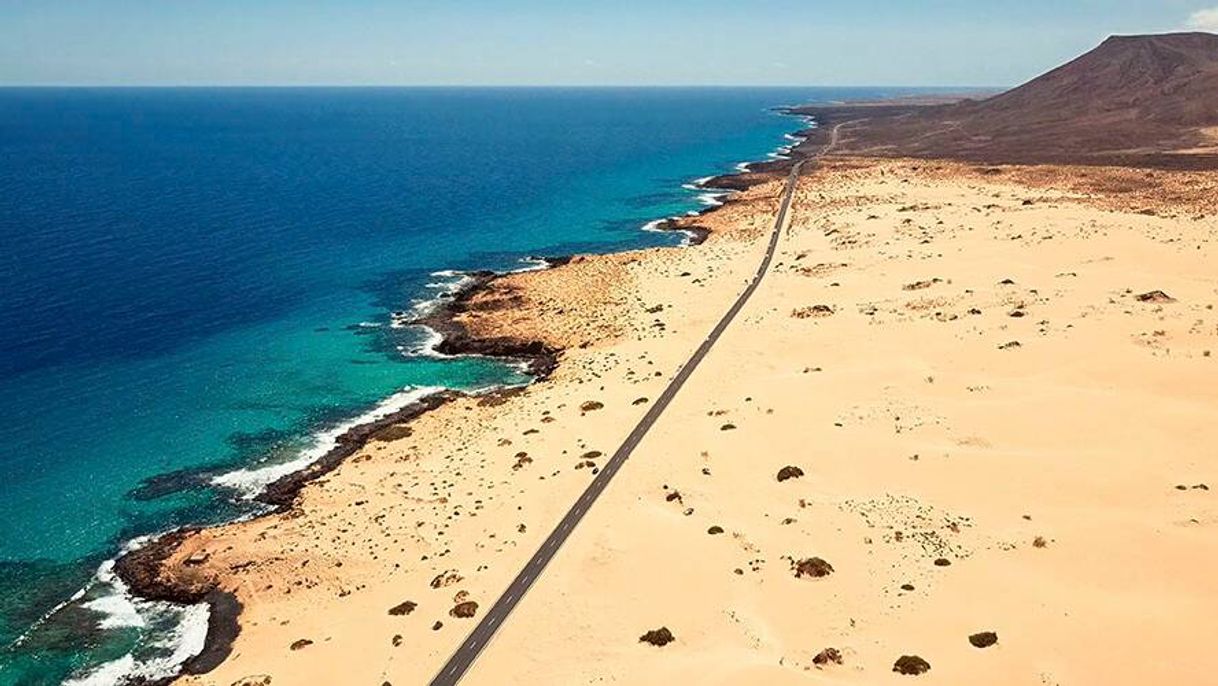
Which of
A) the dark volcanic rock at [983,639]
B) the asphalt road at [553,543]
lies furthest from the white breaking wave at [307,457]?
the dark volcanic rock at [983,639]

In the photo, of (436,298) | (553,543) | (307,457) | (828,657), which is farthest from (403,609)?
(436,298)

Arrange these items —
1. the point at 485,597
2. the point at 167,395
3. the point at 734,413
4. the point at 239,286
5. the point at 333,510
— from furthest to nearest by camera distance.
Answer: the point at 239,286
the point at 167,395
the point at 734,413
the point at 333,510
the point at 485,597

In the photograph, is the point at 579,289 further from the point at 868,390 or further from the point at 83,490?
the point at 83,490

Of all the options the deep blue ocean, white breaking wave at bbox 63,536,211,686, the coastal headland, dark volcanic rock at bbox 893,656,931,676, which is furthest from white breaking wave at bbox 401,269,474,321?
dark volcanic rock at bbox 893,656,931,676

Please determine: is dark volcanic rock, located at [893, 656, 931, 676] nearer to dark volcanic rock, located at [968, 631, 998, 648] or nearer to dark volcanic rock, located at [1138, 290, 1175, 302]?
dark volcanic rock, located at [968, 631, 998, 648]

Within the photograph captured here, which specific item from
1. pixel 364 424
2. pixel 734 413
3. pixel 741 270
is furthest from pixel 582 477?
pixel 741 270

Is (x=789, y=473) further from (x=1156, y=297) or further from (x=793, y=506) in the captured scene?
(x=1156, y=297)

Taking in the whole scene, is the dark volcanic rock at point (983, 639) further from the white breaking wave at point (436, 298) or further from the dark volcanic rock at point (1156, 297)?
the white breaking wave at point (436, 298)
